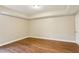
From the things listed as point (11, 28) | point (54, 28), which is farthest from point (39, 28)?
point (11, 28)

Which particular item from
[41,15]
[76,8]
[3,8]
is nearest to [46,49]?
[41,15]

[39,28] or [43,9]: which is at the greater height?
[43,9]

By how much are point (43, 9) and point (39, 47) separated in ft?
2.30

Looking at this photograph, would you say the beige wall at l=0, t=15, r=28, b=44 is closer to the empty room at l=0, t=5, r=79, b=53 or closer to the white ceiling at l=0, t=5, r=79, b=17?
the empty room at l=0, t=5, r=79, b=53

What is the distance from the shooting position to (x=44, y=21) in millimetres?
1508

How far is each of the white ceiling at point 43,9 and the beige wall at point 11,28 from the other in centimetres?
17

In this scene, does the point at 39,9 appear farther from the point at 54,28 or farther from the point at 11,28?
the point at 11,28

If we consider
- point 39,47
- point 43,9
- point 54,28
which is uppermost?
point 43,9

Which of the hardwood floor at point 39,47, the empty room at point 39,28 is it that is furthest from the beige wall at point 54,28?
the hardwood floor at point 39,47

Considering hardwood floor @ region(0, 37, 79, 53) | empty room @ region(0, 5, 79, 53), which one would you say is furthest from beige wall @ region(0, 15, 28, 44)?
hardwood floor @ region(0, 37, 79, 53)

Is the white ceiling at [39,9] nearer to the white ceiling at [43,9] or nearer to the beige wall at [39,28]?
the white ceiling at [43,9]

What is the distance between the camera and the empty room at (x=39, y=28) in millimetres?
1338

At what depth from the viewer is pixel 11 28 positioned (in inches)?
55.5
